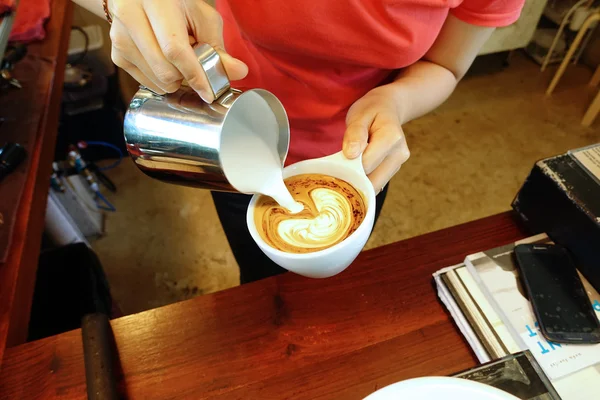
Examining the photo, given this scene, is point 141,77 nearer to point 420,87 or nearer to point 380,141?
point 380,141

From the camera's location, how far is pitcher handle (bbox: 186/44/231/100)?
1.50 feet

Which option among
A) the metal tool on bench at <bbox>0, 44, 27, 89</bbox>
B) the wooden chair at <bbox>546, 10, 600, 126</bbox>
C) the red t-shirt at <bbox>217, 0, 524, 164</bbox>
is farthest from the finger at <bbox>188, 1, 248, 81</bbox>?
the wooden chair at <bbox>546, 10, 600, 126</bbox>

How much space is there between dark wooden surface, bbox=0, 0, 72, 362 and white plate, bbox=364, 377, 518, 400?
58cm

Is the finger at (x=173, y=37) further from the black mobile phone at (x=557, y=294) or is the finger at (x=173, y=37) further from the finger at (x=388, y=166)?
the black mobile phone at (x=557, y=294)

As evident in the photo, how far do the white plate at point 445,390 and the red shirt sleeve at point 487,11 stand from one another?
1.97ft

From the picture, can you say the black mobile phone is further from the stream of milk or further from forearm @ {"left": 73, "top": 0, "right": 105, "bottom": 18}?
forearm @ {"left": 73, "top": 0, "right": 105, "bottom": 18}

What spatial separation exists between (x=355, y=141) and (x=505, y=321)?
0.34 metres

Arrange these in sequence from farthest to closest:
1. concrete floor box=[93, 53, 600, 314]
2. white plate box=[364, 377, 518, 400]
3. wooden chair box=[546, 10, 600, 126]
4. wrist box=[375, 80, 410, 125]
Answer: wooden chair box=[546, 10, 600, 126], concrete floor box=[93, 53, 600, 314], wrist box=[375, 80, 410, 125], white plate box=[364, 377, 518, 400]

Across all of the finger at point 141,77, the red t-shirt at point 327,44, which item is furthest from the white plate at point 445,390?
the red t-shirt at point 327,44

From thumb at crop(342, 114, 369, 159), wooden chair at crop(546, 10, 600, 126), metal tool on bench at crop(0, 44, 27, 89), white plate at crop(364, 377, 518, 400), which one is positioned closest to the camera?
white plate at crop(364, 377, 518, 400)

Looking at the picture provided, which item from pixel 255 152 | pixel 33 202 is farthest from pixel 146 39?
pixel 33 202

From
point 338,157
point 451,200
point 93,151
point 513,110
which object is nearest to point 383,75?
point 338,157

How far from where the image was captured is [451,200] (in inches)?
79.4

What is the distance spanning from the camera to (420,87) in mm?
803
